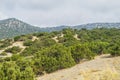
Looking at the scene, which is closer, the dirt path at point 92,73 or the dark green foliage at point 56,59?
the dirt path at point 92,73

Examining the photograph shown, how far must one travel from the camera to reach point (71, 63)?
33.9m

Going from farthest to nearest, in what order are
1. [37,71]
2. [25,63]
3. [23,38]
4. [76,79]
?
[23,38], [37,71], [25,63], [76,79]

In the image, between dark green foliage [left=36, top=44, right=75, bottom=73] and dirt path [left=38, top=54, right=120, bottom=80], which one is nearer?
dirt path [left=38, top=54, right=120, bottom=80]

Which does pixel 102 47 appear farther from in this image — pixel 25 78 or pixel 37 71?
pixel 25 78

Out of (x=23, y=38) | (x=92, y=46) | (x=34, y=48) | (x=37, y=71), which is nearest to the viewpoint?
(x=37, y=71)

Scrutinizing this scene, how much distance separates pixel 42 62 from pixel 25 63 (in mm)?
3521

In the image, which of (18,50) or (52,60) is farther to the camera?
(18,50)

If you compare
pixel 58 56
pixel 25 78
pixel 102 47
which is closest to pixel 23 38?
pixel 102 47

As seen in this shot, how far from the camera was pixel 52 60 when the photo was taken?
3309 centimetres

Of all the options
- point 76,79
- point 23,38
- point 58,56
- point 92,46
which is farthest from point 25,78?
point 23,38

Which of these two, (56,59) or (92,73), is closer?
(92,73)

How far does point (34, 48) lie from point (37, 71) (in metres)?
32.6

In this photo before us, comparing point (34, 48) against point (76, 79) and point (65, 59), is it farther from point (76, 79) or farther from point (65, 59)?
point (76, 79)

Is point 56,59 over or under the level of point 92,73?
under
